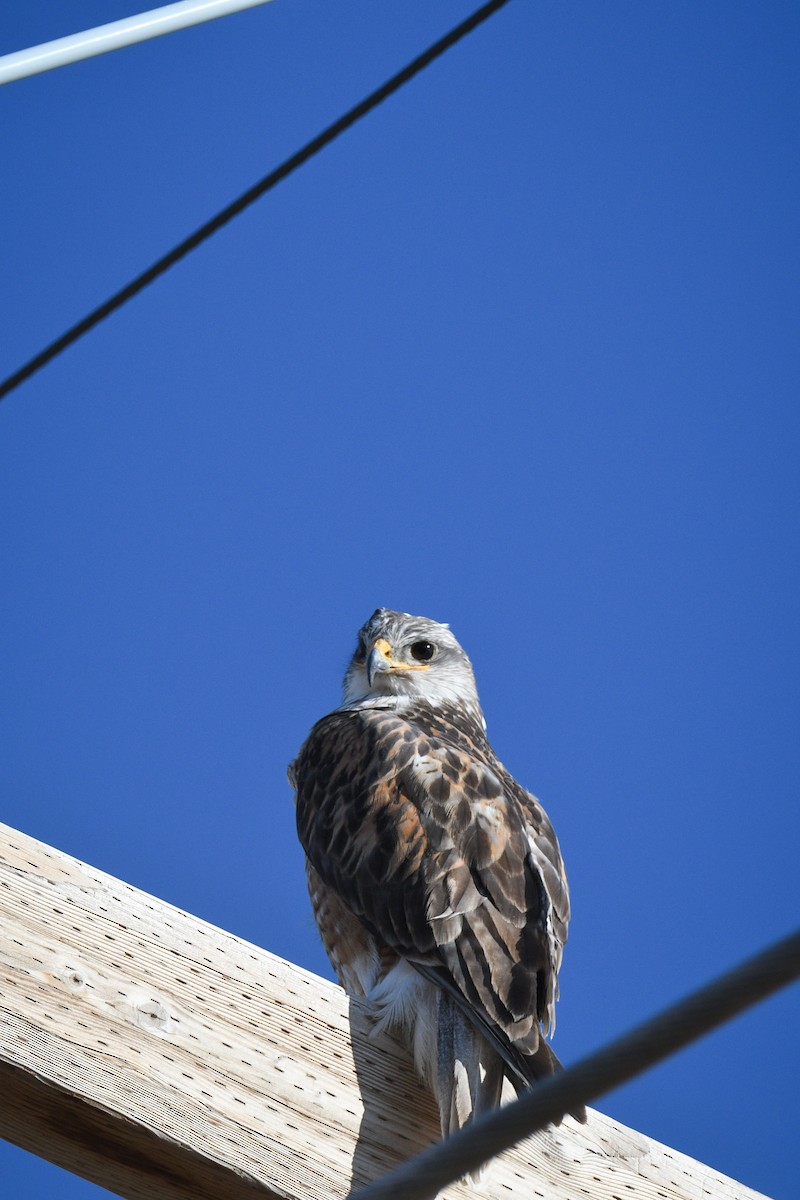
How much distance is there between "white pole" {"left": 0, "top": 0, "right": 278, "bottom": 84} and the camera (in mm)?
1952

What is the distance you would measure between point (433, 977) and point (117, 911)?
1039 millimetres

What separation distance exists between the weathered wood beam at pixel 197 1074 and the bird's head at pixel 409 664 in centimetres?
303

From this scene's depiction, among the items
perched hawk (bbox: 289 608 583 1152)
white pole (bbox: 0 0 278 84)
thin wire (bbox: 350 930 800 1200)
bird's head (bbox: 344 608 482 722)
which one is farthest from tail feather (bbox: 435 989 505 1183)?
bird's head (bbox: 344 608 482 722)

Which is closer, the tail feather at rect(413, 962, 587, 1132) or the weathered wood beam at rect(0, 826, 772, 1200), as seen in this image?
the weathered wood beam at rect(0, 826, 772, 1200)

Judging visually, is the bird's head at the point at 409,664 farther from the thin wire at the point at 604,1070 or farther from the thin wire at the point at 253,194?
the thin wire at the point at 604,1070

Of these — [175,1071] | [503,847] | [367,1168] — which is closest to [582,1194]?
[367,1168]

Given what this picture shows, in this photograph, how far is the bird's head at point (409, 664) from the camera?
5234mm

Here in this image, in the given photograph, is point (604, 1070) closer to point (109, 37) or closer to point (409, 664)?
point (109, 37)

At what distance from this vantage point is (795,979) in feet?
2.69

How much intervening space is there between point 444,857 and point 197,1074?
142 cm

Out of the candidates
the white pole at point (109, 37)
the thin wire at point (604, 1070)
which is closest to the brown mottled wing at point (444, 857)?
the thin wire at point (604, 1070)

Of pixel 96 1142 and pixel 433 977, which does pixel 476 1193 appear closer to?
pixel 96 1142

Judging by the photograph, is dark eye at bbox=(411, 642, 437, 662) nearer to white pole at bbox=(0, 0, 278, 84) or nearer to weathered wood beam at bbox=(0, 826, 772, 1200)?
weathered wood beam at bbox=(0, 826, 772, 1200)

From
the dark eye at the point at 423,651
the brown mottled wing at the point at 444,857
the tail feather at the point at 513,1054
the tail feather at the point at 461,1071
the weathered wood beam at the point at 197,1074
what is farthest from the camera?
the dark eye at the point at 423,651
